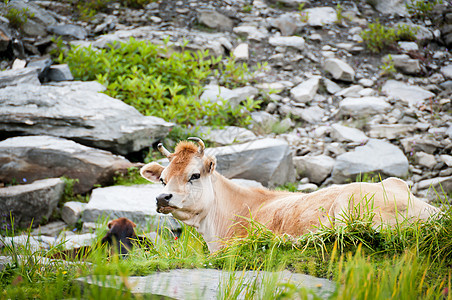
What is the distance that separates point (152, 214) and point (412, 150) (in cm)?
546

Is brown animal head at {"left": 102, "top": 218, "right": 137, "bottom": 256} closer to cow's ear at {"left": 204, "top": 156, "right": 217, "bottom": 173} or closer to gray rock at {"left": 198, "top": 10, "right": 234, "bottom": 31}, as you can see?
cow's ear at {"left": 204, "top": 156, "right": 217, "bottom": 173}

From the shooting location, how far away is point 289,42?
40.5ft

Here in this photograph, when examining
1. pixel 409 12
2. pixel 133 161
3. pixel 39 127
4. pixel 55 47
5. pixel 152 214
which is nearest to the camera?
pixel 152 214

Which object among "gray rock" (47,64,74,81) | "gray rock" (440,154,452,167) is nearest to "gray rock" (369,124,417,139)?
"gray rock" (440,154,452,167)

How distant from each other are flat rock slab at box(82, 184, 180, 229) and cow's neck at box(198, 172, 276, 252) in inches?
66.5

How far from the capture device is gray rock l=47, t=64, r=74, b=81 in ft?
32.8

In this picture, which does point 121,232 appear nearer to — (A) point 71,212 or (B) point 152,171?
(B) point 152,171

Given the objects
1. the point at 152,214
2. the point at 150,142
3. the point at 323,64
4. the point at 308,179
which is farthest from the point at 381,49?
the point at 152,214

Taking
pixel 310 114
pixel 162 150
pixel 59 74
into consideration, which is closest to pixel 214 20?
pixel 310 114

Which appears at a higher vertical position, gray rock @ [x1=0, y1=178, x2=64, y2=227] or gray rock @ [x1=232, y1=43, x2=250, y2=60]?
gray rock @ [x1=232, y1=43, x2=250, y2=60]

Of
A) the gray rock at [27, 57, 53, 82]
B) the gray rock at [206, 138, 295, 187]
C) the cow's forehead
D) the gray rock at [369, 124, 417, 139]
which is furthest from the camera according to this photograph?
the gray rock at [27, 57, 53, 82]

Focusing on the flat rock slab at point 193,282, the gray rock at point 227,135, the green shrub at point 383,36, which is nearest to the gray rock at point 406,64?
the green shrub at point 383,36

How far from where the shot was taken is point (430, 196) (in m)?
7.46

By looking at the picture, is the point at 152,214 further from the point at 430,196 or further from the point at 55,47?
the point at 55,47
